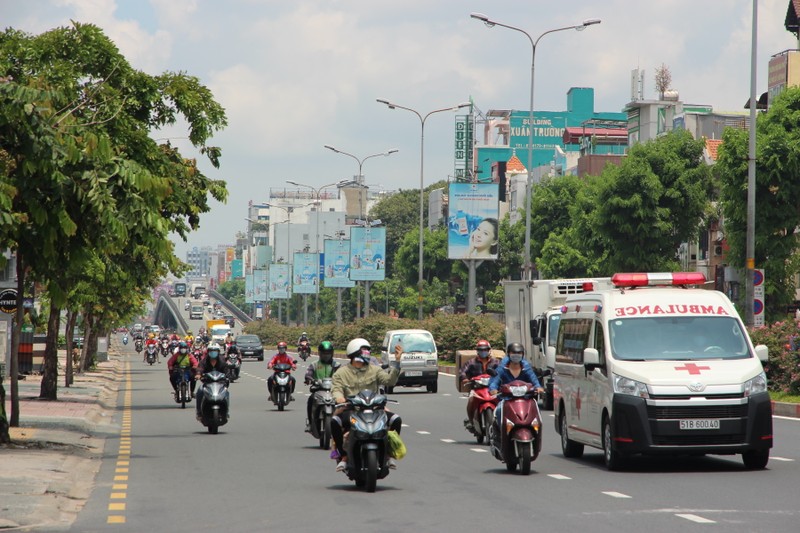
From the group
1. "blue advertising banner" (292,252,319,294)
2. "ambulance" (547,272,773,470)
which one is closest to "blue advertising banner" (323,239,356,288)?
"blue advertising banner" (292,252,319,294)

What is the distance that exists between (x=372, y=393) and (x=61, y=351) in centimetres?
8193

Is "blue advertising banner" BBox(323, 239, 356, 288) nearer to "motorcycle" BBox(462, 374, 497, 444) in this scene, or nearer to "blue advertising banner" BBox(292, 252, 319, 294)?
"blue advertising banner" BBox(292, 252, 319, 294)

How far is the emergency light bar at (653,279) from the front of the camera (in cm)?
1780

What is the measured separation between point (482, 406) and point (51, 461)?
6.04m

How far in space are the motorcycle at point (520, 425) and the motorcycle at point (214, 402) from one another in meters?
9.66

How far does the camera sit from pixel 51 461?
18453mm

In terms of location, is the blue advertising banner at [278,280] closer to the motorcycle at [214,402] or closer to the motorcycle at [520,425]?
the motorcycle at [214,402]

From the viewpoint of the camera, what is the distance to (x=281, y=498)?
14023mm

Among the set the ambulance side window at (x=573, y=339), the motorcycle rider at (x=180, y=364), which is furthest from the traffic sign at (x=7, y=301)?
the ambulance side window at (x=573, y=339)

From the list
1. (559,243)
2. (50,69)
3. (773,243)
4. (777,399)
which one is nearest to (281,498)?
(50,69)

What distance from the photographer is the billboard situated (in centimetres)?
5778

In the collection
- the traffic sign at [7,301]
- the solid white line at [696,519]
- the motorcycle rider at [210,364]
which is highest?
the traffic sign at [7,301]

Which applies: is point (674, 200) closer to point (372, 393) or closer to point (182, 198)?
point (182, 198)

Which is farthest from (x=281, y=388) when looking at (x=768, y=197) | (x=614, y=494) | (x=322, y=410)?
(x=768, y=197)
